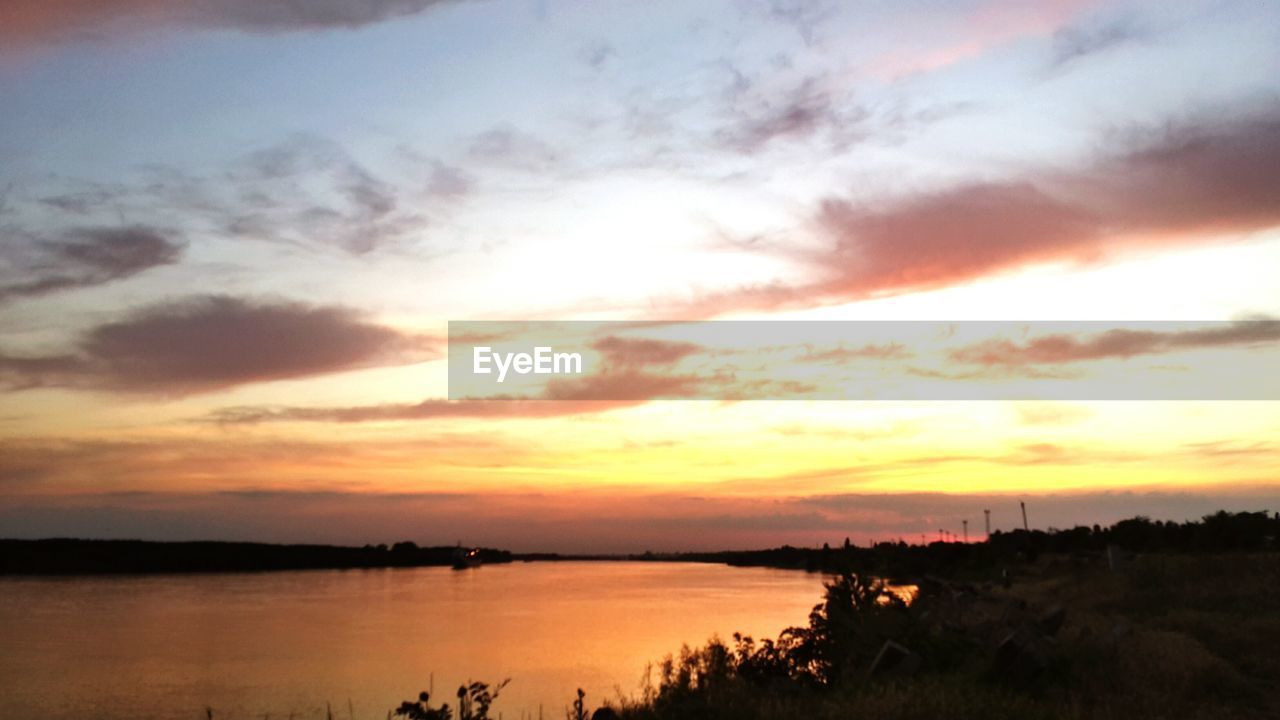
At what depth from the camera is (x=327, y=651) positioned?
4638 cm

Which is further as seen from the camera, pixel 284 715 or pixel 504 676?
pixel 504 676

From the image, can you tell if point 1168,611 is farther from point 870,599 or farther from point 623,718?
point 623,718

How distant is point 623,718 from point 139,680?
24.8 meters

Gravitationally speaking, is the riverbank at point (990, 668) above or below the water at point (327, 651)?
above

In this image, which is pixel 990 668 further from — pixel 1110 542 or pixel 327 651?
pixel 1110 542

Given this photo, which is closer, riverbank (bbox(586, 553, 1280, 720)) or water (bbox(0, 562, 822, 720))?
riverbank (bbox(586, 553, 1280, 720))

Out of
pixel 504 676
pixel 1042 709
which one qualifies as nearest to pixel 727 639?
pixel 504 676

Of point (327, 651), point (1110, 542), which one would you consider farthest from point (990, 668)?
point (1110, 542)

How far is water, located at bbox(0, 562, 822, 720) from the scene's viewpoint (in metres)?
32.1

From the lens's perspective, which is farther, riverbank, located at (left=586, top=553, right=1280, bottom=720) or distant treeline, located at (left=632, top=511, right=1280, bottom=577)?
distant treeline, located at (left=632, top=511, right=1280, bottom=577)

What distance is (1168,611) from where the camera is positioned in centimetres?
3002

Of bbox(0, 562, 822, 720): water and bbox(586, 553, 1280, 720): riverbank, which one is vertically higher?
bbox(586, 553, 1280, 720): riverbank

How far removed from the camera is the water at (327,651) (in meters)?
32.1

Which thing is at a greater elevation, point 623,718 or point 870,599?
point 870,599
